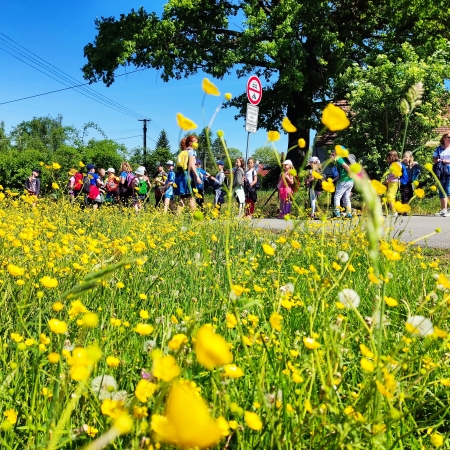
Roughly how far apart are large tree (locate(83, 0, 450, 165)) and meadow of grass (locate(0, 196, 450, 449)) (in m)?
13.8

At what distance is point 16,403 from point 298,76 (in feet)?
49.5

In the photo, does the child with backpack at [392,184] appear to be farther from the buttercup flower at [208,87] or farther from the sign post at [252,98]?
the sign post at [252,98]

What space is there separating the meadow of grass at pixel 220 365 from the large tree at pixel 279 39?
1378cm

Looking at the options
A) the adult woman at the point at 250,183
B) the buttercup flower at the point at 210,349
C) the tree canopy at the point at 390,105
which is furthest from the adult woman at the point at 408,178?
the buttercup flower at the point at 210,349

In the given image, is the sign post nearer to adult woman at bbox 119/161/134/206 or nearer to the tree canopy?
adult woman at bbox 119/161/134/206

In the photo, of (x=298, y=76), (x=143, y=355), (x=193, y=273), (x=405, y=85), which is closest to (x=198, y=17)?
(x=298, y=76)

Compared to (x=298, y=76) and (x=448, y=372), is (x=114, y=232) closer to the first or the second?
(x=448, y=372)

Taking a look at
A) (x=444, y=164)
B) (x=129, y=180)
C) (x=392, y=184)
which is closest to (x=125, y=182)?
(x=129, y=180)

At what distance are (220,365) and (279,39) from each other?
15426mm

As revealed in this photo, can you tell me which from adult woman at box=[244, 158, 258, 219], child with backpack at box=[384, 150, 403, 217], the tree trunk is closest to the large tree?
the tree trunk

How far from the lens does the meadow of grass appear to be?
0.61 metres

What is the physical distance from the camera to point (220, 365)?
0.57 meters

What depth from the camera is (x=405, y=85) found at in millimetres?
13453

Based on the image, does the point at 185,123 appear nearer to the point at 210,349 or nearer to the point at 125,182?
the point at 210,349
